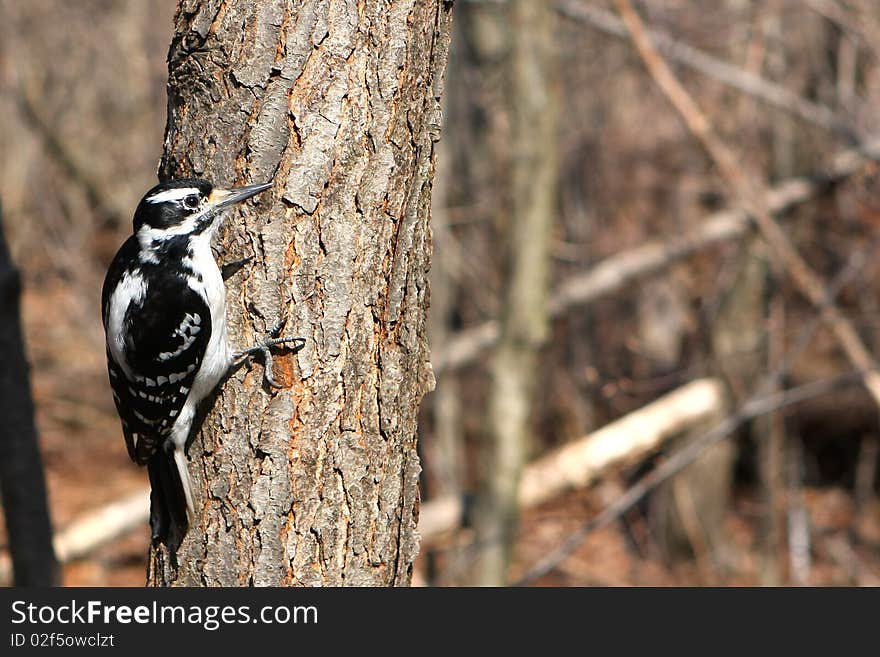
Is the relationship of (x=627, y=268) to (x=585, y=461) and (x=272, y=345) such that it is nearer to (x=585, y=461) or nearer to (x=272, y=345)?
(x=585, y=461)

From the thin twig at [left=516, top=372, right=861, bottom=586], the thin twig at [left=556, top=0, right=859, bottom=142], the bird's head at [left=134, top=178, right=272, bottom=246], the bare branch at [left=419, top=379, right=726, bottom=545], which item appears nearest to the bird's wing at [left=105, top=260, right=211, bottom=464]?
the bird's head at [left=134, top=178, right=272, bottom=246]

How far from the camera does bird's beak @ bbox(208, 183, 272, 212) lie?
2.61 m

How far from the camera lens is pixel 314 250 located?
261cm

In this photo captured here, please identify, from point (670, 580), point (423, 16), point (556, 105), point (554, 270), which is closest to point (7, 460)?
point (423, 16)

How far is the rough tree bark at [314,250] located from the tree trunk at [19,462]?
3.75 feet

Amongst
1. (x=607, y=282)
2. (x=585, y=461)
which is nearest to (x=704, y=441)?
(x=585, y=461)

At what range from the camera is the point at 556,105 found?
5535 mm

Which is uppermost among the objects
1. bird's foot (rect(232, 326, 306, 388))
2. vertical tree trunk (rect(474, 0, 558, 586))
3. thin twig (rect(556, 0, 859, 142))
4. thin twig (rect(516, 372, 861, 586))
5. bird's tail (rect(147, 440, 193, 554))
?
thin twig (rect(556, 0, 859, 142))

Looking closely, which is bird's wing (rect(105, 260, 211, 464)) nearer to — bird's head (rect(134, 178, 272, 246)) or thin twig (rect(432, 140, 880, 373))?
bird's head (rect(134, 178, 272, 246))

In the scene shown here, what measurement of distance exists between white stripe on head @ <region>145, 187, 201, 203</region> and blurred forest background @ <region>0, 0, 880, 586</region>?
2806mm

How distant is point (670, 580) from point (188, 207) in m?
6.23

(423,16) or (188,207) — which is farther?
(188,207)

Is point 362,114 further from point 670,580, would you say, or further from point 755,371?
point 670,580
